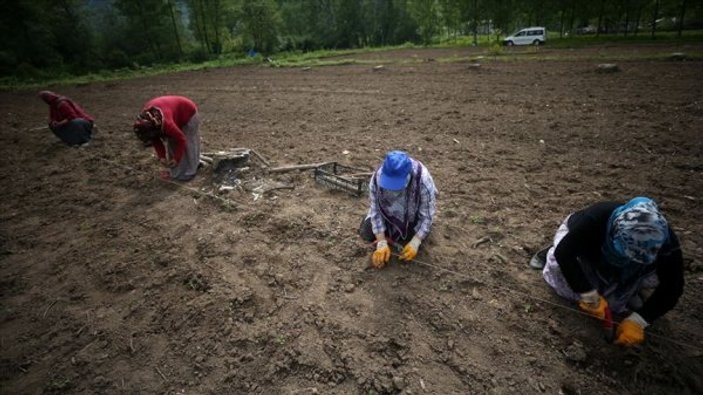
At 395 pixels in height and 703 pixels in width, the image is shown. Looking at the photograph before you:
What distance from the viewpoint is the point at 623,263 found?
239 centimetres

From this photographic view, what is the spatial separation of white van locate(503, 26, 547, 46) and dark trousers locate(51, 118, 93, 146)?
90.0 ft

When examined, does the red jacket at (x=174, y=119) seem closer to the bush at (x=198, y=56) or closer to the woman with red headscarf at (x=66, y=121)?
the woman with red headscarf at (x=66, y=121)

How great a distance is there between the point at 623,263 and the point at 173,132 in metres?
5.30

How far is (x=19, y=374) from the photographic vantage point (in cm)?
260

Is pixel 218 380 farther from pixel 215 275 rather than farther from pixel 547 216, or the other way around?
pixel 547 216

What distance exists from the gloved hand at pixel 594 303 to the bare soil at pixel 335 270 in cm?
18

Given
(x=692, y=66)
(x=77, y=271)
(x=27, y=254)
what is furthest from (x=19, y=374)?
(x=692, y=66)

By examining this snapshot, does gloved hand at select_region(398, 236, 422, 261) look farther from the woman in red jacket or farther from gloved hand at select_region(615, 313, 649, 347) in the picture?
the woman in red jacket

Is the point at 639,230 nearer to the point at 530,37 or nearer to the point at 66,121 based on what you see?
the point at 66,121

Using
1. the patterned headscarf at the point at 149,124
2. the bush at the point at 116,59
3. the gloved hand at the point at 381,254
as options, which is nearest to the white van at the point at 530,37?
the patterned headscarf at the point at 149,124

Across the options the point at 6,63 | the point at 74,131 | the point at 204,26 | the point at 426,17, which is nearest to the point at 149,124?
the point at 74,131

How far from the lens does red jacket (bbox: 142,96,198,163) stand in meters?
4.78

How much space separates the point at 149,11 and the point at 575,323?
Answer: 3769 cm

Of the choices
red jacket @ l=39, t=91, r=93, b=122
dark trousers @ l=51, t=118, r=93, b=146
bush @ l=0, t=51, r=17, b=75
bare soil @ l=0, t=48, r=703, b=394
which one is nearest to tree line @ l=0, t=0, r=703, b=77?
bush @ l=0, t=51, r=17, b=75
